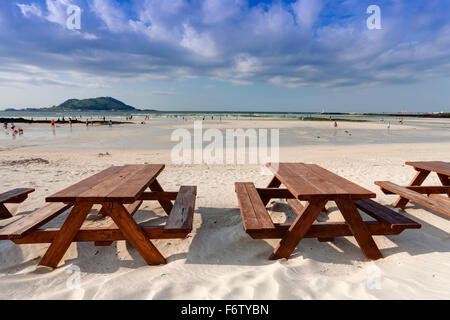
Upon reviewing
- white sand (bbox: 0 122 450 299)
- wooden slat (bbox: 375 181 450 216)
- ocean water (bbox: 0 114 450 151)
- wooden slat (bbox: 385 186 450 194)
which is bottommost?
white sand (bbox: 0 122 450 299)

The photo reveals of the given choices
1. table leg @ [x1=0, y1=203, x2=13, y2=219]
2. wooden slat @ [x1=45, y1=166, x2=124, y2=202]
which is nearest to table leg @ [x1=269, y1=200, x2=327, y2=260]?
wooden slat @ [x1=45, y1=166, x2=124, y2=202]

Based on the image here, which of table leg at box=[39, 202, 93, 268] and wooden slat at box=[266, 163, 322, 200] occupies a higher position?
wooden slat at box=[266, 163, 322, 200]

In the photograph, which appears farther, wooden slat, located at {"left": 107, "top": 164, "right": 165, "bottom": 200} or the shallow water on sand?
the shallow water on sand

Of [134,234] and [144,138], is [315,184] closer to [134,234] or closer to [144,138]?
[134,234]

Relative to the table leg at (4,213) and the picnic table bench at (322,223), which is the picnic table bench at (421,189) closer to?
the picnic table bench at (322,223)

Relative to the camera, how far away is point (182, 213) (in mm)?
2977

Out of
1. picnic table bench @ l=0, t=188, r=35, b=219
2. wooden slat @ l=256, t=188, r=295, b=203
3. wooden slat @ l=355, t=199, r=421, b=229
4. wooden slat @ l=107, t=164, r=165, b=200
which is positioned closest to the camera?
wooden slat @ l=107, t=164, r=165, b=200

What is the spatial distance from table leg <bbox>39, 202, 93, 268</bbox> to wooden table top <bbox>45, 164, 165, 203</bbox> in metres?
0.15

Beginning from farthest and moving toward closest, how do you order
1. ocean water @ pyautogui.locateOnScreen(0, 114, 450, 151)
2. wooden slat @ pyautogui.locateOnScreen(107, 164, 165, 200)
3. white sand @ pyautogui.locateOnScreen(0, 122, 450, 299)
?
ocean water @ pyautogui.locateOnScreen(0, 114, 450, 151), wooden slat @ pyautogui.locateOnScreen(107, 164, 165, 200), white sand @ pyautogui.locateOnScreen(0, 122, 450, 299)

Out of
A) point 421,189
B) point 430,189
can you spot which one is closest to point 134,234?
point 421,189

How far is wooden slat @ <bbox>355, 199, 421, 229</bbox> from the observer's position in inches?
107

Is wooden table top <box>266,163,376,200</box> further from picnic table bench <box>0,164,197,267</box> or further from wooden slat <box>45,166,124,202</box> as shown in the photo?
wooden slat <box>45,166,124,202</box>

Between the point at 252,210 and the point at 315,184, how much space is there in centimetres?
87
